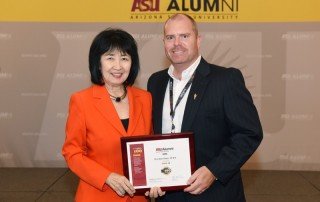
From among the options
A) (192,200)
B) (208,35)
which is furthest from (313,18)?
(192,200)

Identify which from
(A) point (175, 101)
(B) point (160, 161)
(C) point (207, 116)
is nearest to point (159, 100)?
(A) point (175, 101)

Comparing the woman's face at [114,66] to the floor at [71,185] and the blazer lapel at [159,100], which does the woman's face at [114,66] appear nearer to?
the blazer lapel at [159,100]

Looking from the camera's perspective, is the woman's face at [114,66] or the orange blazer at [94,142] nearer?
the orange blazer at [94,142]

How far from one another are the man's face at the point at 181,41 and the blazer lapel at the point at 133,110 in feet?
1.16

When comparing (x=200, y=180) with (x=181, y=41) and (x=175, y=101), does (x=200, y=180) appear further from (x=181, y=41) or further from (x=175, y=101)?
(x=181, y=41)

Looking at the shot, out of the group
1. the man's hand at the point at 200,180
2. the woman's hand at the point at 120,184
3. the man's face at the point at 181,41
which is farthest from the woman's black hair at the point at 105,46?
the man's hand at the point at 200,180

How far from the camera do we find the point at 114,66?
2574 millimetres

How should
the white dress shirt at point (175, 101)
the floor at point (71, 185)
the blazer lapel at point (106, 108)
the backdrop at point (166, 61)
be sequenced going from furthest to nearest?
1. the backdrop at point (166, 61)
2. the floor at point (71, 185)
3. the white dress shirt at point (175, 101)
4. the blazer lapel at point (106, 108)

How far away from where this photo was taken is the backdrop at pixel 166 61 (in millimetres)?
6387

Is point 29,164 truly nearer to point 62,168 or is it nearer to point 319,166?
point 62,168

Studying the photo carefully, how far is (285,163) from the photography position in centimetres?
655

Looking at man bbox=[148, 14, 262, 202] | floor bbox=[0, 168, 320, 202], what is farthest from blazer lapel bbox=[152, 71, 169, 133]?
floor bbox=[0, 168, 320, 202]

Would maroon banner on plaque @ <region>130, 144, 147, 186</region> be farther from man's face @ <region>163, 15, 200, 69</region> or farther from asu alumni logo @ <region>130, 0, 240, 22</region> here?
asu alumni logo @ <region>130, 0, 240, 22</region>

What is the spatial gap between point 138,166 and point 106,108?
1.28 feet
